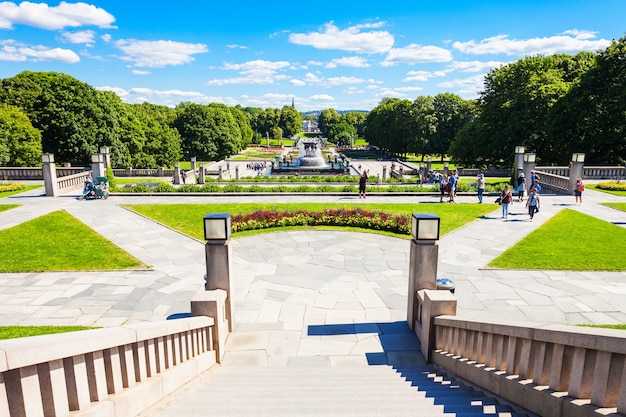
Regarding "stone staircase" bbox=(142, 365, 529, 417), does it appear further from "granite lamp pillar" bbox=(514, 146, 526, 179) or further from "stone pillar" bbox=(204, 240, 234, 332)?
"granite lamp pillar" bbox=(514, 146, 526, 179)

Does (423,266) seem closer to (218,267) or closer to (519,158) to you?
(218,267)

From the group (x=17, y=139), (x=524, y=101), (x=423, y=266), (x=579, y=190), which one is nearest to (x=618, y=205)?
(x=579, y=190)

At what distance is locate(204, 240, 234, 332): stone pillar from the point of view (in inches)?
295

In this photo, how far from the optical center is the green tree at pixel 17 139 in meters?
31.0

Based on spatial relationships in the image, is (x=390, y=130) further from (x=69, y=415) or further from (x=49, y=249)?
(x=69, y=415)

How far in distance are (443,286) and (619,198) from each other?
19.5 metres

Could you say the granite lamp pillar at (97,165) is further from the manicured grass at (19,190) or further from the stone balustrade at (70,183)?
the manicured grass at (19,190)

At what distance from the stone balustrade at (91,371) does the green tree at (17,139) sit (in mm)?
34553

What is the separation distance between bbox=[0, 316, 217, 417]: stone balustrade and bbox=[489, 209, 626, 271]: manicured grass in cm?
1024

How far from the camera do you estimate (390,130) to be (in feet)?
244

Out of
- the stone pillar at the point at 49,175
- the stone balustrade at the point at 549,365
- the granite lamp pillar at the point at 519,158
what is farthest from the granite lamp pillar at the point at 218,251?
the granite lamp pillar at the point at 519,158

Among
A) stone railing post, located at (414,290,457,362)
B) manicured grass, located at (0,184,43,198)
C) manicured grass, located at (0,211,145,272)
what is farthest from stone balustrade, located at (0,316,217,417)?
manicured grass, located at (0,184,43,198)

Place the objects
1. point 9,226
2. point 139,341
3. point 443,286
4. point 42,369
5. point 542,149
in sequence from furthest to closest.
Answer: point 542,149 < point 9,226 < point 443,286 < point 139,341 < point 42,369

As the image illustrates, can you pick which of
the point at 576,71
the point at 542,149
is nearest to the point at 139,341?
the point at 542,149
